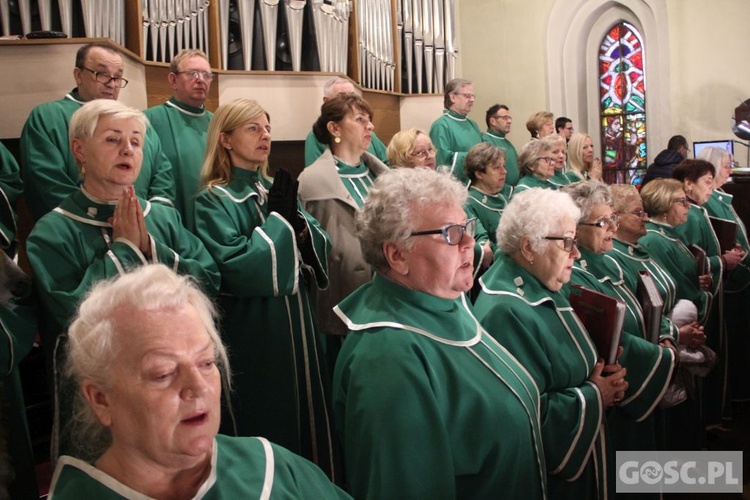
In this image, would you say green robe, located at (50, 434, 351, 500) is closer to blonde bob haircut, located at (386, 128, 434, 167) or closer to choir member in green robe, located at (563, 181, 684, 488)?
choir member in green robe, located at (563, 181, 684, 488)

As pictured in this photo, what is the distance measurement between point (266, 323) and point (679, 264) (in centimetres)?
257

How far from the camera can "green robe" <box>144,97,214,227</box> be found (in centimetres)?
477

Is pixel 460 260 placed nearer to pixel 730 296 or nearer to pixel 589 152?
pixel 730 296

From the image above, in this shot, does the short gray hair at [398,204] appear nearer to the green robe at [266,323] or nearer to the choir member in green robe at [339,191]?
Answer: the green robe at [266,323]

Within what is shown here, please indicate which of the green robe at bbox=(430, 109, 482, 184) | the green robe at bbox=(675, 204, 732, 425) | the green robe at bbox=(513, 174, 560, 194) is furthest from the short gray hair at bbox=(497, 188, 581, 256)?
the green robe at bbox=(430, 109, 482, 184)

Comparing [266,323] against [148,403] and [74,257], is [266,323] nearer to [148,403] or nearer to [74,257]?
[74,257]

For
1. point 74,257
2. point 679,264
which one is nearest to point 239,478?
point 74,257

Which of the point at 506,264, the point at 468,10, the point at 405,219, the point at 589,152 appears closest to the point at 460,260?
the point at 405,219

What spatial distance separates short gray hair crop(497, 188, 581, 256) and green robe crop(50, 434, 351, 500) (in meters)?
1.51

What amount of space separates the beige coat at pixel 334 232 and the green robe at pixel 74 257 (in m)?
0.93

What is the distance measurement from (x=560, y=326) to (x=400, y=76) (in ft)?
19.2

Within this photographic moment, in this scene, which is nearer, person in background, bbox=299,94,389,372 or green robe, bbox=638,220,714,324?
person in background, bbox=299,94,389,372

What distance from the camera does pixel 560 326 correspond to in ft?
9.96

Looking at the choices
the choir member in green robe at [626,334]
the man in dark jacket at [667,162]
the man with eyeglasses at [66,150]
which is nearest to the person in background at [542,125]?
the man in dark jacket at [667,162]
